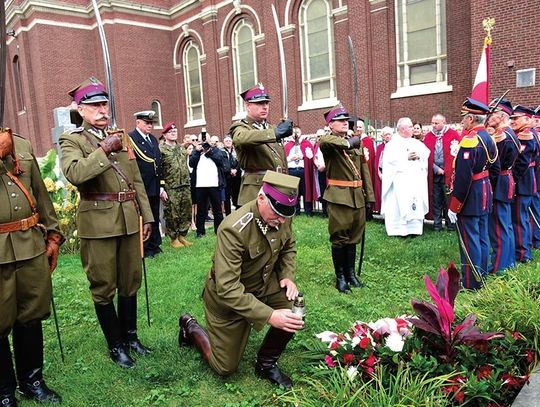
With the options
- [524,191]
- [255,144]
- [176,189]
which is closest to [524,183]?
[524,191]

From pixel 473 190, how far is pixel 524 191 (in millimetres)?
1811

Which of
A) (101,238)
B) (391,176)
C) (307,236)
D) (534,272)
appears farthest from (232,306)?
(391,176)

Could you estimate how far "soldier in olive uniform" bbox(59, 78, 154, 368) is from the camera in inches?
139

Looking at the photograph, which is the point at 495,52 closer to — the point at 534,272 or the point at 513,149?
the point at 513,149

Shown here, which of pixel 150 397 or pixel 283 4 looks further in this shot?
pixel 283 4

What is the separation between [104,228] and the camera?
3.60m

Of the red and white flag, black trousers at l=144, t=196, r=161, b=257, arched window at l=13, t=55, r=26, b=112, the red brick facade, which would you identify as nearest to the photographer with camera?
black trousers at l=144, t=196, r=161, b=257

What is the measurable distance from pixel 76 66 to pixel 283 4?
41.6 feet

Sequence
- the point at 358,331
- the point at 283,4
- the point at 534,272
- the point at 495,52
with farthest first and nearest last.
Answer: the point at 283,4 → the point at 495,52 → the point at 534,272 → the point at 358,331

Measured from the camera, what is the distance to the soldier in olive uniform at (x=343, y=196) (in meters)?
5.42

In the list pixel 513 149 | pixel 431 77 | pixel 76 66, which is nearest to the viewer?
pixel 513 149

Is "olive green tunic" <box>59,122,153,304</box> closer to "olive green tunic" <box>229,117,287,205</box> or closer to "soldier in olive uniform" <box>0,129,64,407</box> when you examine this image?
"soldier in olive uniform" <box>0,129,64,407</box>

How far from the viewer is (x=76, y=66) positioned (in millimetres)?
26266

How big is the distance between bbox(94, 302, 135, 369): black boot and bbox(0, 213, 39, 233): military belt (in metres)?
0.93
